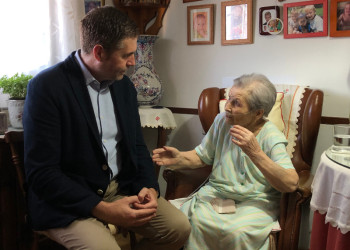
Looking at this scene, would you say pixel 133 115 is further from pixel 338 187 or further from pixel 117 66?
pixel 338 187

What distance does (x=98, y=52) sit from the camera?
155 cm

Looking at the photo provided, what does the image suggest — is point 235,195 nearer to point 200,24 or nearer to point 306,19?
point 306,19

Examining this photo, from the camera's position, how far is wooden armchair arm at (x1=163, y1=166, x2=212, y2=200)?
6.97 ft

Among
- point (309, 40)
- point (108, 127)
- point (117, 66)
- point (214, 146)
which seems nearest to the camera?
point (117, 66)

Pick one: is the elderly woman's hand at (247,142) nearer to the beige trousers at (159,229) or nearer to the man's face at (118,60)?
the beige trousers at (159,229)

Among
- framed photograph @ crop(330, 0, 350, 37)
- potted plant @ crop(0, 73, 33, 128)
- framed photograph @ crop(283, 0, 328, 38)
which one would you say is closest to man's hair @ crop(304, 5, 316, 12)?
framed photograph @ crop(283, 0, 328, 38)

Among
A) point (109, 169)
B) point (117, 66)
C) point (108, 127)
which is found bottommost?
point (109, 169)

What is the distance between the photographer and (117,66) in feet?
5.19

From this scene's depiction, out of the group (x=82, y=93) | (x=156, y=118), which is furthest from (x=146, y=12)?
(x=82, y=93)

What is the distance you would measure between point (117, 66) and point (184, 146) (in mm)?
1628

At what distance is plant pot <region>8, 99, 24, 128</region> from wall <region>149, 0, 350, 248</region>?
4.27ft

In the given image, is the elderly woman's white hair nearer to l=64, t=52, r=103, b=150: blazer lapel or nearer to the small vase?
l=64, t=52, r=103, b=150: blazer lapel

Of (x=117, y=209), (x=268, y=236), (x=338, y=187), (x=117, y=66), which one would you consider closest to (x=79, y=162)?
(x=117, y=209)

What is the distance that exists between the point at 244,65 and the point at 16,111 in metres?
1.52
